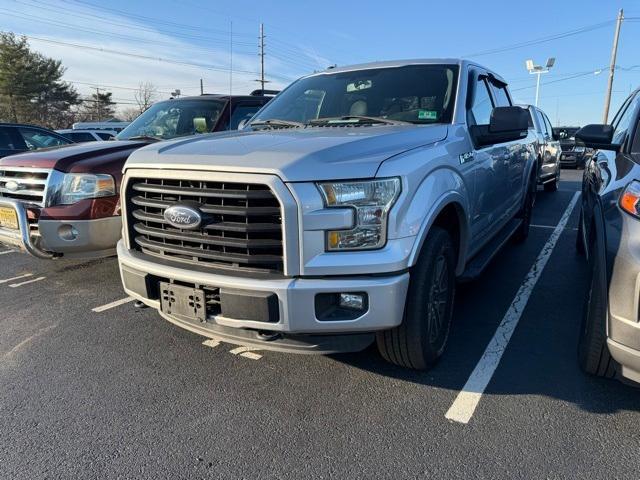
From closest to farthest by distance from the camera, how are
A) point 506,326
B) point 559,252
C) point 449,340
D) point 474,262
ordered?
point 449,340 → point 506,326 → point 474,262 → point 559,252

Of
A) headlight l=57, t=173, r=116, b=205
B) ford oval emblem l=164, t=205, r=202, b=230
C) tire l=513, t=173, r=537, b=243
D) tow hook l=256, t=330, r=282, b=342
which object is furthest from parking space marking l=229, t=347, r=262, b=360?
tire l=513, t=173, r=537, b=243

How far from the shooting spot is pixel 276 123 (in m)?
3.72

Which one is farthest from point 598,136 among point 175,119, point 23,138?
→ point 23,138

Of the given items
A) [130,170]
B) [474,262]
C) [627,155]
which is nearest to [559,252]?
[474,262]

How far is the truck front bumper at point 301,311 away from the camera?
7.52ft

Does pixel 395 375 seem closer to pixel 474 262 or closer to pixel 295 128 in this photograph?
pixel 474 262

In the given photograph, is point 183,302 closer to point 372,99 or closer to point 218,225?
point 218,225

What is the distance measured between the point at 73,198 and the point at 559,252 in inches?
213

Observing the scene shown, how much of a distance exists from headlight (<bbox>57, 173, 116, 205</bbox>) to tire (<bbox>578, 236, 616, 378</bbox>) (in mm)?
3698

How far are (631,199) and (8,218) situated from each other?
4.67 m

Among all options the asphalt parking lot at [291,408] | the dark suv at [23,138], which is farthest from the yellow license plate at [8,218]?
the dark suv at [23,138]

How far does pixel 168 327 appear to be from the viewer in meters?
3.69

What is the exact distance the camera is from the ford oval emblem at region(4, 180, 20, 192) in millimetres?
4312

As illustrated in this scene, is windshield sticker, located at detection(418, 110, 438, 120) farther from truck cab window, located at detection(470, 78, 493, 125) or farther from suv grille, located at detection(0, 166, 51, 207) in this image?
suv grille, located at detection(0, 166, 51, 207)
